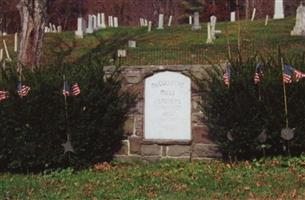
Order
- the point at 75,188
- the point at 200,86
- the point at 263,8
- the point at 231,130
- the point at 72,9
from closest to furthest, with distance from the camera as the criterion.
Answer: the point at 75,188 → the point at 231,130 → the point at 200,86 → the point at 263,8 → the point at 72,9

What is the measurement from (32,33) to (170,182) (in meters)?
4.75

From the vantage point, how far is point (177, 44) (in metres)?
23.3

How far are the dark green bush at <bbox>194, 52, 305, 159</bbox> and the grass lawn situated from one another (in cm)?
26

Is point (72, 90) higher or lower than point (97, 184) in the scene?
higher

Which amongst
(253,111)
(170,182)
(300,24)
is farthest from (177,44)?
(170,182)

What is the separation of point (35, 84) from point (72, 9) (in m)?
53.0

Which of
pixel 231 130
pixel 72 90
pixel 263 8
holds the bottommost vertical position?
pixel 231 130

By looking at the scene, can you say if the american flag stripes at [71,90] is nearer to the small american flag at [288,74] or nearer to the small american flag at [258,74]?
the small american flag at [258,74]

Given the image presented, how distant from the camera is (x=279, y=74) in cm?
955

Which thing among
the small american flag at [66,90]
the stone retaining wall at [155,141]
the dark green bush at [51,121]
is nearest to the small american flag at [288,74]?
the stone retaining wall at [155,141]

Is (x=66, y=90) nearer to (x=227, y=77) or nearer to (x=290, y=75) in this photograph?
(x=227, y=77)

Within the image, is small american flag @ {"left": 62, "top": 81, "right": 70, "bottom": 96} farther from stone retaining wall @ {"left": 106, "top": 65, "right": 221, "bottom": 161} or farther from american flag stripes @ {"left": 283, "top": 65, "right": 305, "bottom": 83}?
american flag stripes @ {"left": 283, "top": 65, "right": 305, "bottom": 83}

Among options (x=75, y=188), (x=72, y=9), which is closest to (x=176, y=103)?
(x=75, y=188)

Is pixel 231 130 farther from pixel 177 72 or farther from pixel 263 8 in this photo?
pixel 263 8
